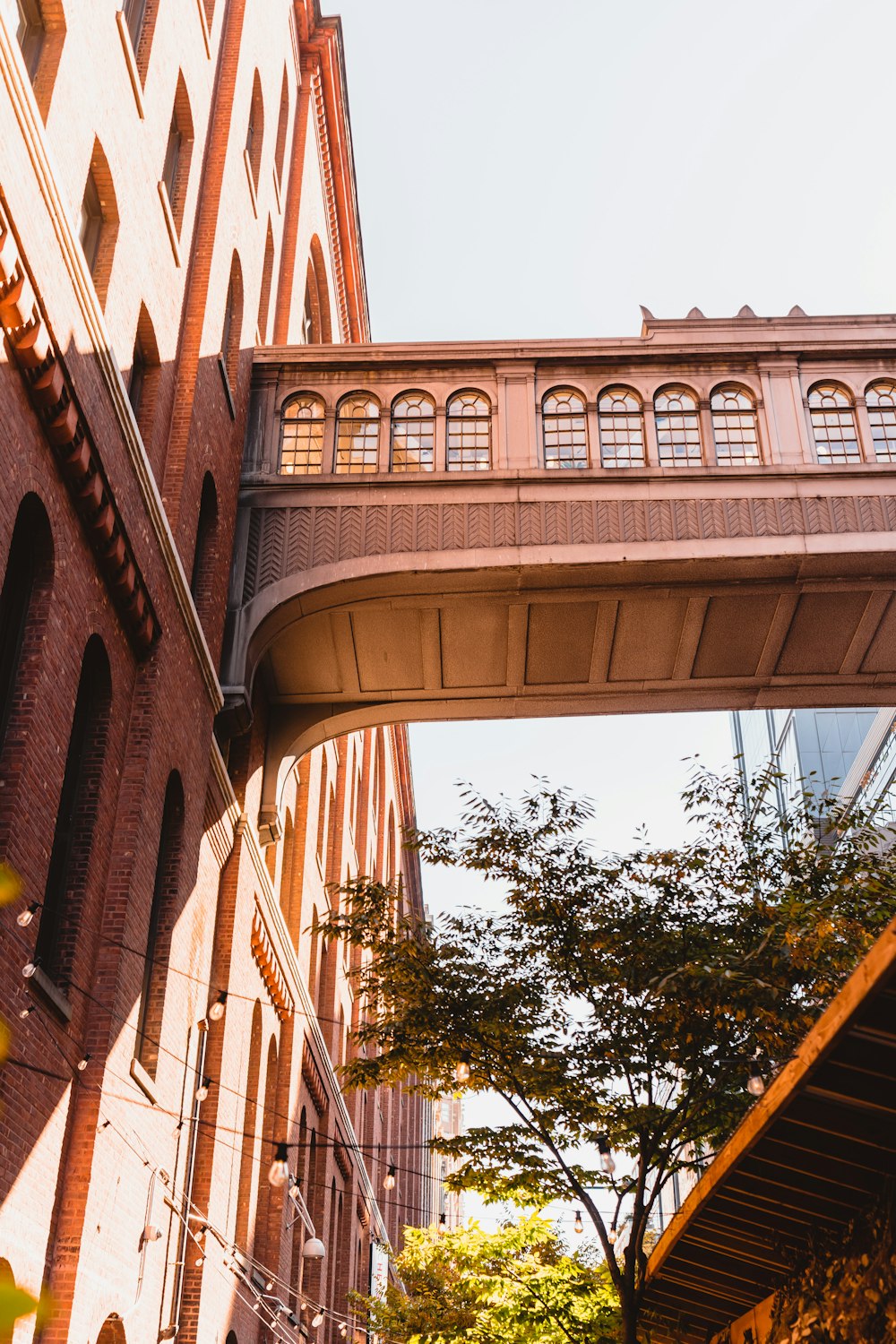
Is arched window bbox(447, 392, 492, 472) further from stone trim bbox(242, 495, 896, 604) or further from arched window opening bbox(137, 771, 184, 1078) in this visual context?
arched window opening bbox(137, 771, 184, 1078)

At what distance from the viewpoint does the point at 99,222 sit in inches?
535

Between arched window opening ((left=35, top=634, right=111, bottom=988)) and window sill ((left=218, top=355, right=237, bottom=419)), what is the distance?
20.8 feet

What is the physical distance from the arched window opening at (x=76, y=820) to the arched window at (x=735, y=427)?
10.8m

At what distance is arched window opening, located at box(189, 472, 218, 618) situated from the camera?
17297mm

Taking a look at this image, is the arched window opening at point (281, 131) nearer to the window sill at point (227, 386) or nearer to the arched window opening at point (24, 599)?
the window sill at point (227, 386)

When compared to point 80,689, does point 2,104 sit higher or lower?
higher

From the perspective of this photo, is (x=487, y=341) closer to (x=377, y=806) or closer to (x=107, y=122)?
(x=107, y=122)

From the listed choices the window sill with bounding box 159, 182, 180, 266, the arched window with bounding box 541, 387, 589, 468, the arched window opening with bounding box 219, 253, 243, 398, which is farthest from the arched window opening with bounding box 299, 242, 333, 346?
the window sill with bounding box 159, 182, 180, 266

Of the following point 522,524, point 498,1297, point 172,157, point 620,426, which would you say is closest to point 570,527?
point 522,524

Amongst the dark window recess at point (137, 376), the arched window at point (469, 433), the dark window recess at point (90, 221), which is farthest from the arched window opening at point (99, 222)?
the arched window at point (469, 433)

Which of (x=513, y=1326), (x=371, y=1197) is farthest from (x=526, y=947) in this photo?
(x=371, y=1197)

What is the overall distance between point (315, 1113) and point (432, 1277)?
5.46m

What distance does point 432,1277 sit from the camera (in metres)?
21.0

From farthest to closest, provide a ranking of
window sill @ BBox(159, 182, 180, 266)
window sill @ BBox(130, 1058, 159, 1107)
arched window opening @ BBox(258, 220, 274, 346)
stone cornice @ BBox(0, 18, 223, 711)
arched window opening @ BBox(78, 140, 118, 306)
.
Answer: arched window opening @ BBox(258, 220, 274, 346), window sill @ BBox(159, 182, 180, 266), arched window opening @ BBox(78, 140, 118, 306), window sill @ BBox(130, 1058, 159, 1107), stone cornice @ BBox(0, 18, 223, 711)
